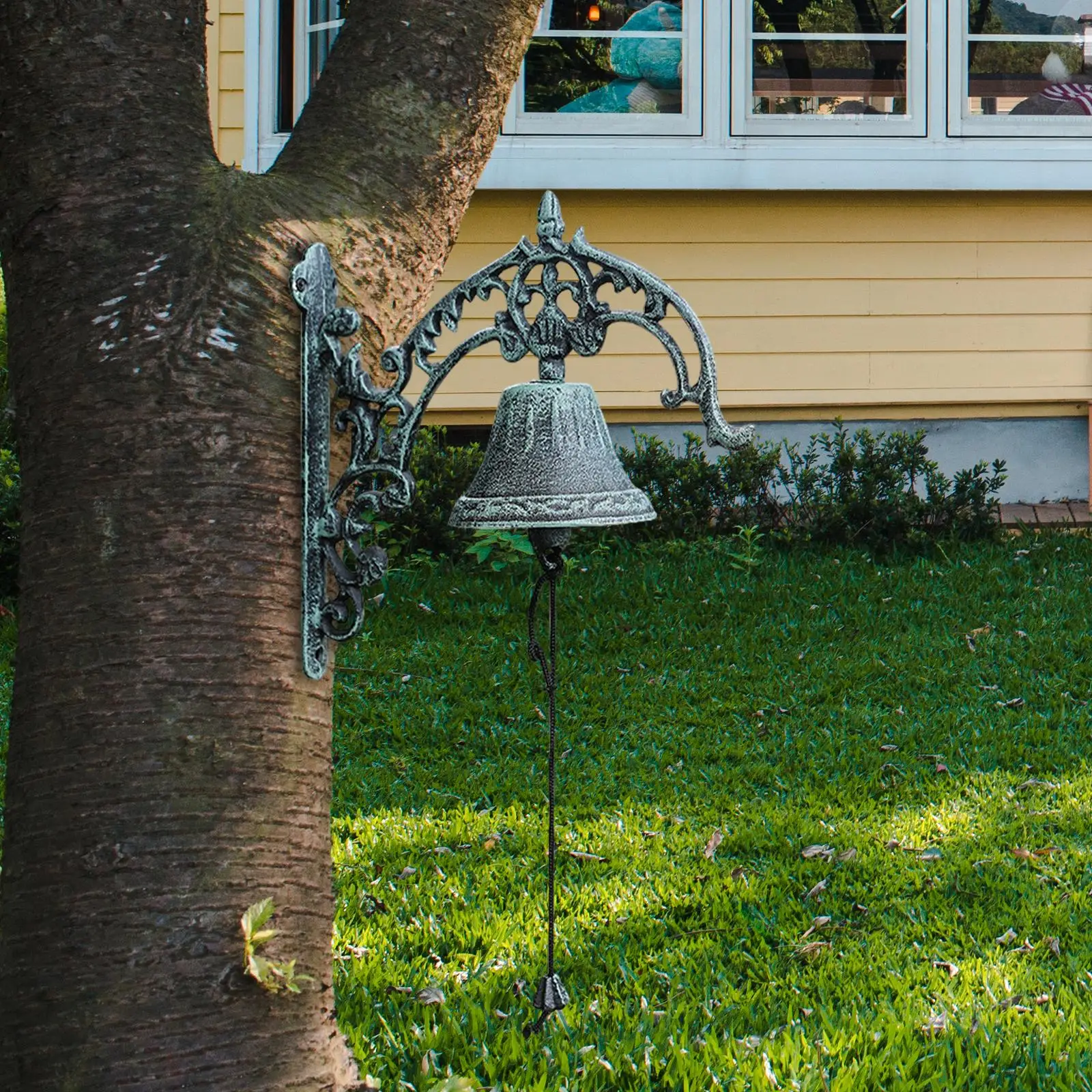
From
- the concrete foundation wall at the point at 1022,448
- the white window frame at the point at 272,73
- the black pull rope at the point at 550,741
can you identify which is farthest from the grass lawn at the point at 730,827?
the white window frame at the point at 272,73

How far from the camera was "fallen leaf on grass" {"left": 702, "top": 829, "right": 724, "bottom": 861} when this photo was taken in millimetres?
3961

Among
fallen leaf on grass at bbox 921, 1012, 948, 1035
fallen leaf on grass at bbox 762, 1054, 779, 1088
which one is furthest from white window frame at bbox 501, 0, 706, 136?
fallen leaf on grass at bbox 762, 1054, 779, 1088

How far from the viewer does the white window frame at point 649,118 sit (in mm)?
7562

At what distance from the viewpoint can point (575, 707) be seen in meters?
5.14

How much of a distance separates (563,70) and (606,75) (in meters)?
0.24

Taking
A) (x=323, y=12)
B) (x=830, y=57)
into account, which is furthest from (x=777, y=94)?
(x=323, y=12)

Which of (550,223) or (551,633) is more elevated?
(550,223)

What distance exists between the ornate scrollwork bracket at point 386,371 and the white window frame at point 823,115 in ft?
Answer: 18.4

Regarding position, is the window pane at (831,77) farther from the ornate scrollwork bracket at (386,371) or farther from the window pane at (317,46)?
the ornate scrollwork bracket at (386,371)

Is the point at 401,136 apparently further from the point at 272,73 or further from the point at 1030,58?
the point at 1030,58

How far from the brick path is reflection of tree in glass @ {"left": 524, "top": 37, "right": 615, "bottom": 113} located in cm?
318

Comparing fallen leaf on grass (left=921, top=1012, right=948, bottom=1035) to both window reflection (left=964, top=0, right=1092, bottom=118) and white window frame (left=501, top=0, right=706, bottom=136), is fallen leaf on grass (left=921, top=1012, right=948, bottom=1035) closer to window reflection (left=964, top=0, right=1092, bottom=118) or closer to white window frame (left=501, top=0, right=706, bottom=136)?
white window frame (left=501, top=0, right=706, bottom=136)

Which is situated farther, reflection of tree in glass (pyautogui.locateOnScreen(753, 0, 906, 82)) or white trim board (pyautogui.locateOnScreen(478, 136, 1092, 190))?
reflection of tree in glass (pyautogui.locateOnScreen(753, 0, 906, 82))

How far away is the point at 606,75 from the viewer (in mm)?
7789
